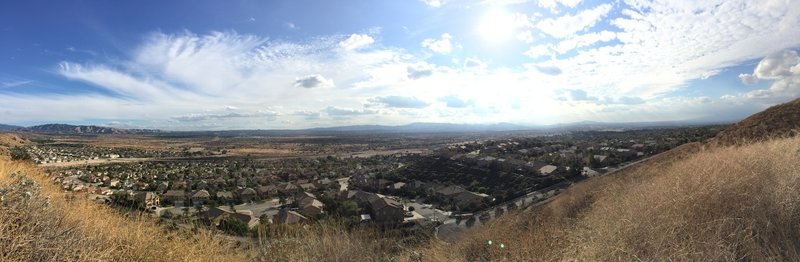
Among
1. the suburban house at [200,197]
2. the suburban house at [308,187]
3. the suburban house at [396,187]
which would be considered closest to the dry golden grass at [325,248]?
the suburban house at [200,197]

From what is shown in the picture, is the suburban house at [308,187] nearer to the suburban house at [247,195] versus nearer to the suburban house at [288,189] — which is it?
the suburban house at [288,189]

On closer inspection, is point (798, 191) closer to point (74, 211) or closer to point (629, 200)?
point (629, 200)

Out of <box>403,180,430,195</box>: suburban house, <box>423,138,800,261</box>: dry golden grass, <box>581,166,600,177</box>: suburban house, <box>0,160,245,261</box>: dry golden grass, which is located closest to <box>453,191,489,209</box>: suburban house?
<box>403,180,430,195</box>: suburban house

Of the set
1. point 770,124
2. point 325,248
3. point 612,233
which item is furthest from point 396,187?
point 612,233

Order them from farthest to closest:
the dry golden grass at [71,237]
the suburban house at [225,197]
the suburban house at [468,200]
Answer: the suburban house at [225,197] < the suburban house at [468,200] < the dry golden grass at [71,237]

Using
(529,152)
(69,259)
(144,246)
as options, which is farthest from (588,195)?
(529,152)

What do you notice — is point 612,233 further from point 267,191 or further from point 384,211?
point 267,191
